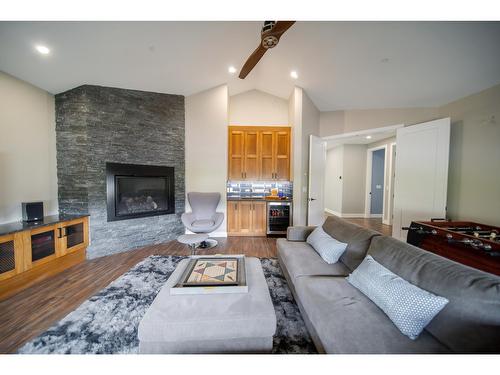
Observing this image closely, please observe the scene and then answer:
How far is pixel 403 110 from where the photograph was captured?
337 centimetres

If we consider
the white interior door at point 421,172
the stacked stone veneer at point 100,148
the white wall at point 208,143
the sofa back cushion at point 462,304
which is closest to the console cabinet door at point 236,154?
the white wall at point 208,143

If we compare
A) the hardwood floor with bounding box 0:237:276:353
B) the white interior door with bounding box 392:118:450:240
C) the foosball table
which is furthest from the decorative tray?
the white interior door with bounding box 392:118:450:240

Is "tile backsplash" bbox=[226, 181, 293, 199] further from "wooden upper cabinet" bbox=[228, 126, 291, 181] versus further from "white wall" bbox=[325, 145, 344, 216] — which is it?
"white wall" bbox=[325, 145, 344, 216]

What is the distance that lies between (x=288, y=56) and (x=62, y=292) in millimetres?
4338

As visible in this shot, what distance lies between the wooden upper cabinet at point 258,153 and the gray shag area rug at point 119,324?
95.7 inches

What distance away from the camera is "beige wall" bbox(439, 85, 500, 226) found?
2.35 metres

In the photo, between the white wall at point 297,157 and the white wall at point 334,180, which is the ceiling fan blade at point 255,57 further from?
the white wall at point 334,180

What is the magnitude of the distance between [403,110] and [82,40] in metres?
5.02

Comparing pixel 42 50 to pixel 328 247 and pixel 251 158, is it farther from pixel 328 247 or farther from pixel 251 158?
pixel 328 247

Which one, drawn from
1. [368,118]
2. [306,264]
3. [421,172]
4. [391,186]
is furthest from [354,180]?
[306,264]

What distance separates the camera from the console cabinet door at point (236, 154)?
13.4ft

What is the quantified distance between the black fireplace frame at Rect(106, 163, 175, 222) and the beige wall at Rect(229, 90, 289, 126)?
6.47 feet

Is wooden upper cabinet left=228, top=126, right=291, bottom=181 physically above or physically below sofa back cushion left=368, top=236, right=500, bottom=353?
above

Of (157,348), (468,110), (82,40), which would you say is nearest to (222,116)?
(82,40)
